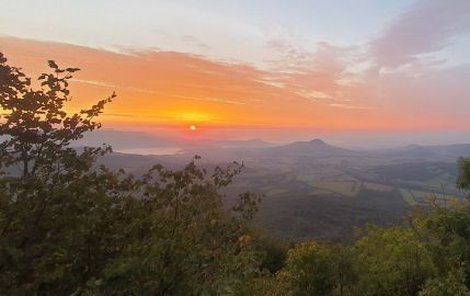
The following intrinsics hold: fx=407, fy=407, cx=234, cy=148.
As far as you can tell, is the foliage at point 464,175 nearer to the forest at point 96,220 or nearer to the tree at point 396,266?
the tree at point 396,266

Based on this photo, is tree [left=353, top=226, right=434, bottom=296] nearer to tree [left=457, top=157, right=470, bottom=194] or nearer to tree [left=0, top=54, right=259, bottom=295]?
tree [left=457, top=157, right=470, bottom=194]

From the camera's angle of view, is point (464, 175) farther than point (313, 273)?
Yes

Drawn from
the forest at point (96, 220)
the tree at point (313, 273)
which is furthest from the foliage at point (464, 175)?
the forest at point (96, 220)

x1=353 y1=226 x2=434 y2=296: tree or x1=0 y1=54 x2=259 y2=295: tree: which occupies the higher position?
x1=0 y1=54 x2=259 y2=295: tree

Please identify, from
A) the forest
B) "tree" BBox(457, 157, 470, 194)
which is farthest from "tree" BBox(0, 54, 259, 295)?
"tree" BBox(457, 157, 470, 194)

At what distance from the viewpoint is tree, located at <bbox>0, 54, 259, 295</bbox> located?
29.6ft

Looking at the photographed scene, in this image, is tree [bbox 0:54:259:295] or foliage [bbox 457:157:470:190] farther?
foliage [bbox 457:157:470:190]

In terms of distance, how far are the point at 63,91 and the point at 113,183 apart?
107 inches

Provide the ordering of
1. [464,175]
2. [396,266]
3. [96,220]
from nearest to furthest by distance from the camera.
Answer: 1. [96,220]
2. [396,266]
3. [464,175]

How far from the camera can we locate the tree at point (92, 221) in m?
9.02

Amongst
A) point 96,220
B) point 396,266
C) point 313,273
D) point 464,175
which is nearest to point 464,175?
point 464,175

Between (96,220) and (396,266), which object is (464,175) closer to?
(396,266)

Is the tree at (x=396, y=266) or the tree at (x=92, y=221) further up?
the tree at (x=92, y=221)

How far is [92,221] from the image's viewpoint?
9.30 meters
